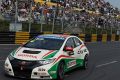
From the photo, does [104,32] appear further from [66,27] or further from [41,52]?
[41,52]

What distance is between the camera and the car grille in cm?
1012

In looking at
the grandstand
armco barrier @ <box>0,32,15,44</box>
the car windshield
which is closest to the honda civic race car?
the car windshield

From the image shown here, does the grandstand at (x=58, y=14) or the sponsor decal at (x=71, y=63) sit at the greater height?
the grandstand at (x=58, y=14)

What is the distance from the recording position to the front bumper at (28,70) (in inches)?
398

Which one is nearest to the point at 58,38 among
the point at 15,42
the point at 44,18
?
the point at 15,42

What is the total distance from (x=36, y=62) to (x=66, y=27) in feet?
74.4

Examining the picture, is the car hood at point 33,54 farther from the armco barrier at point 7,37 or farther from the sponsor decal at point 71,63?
the armco barrier at point 7,37

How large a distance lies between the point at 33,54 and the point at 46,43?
128cm

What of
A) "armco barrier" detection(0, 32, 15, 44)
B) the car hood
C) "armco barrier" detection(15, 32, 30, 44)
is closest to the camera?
the car hood

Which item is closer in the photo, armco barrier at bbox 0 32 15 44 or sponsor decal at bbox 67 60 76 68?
sponsor decal at bbox 67 60 76 68

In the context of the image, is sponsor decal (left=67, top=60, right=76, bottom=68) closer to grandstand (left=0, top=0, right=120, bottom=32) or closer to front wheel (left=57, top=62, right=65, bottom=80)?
front wheel (left=57, top=62, right=65, bottom=80)

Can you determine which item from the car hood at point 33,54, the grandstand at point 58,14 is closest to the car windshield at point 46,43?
the car hood at point 33,54

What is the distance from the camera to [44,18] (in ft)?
93.2

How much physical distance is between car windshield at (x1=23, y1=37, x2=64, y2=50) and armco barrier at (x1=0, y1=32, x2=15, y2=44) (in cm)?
1279
